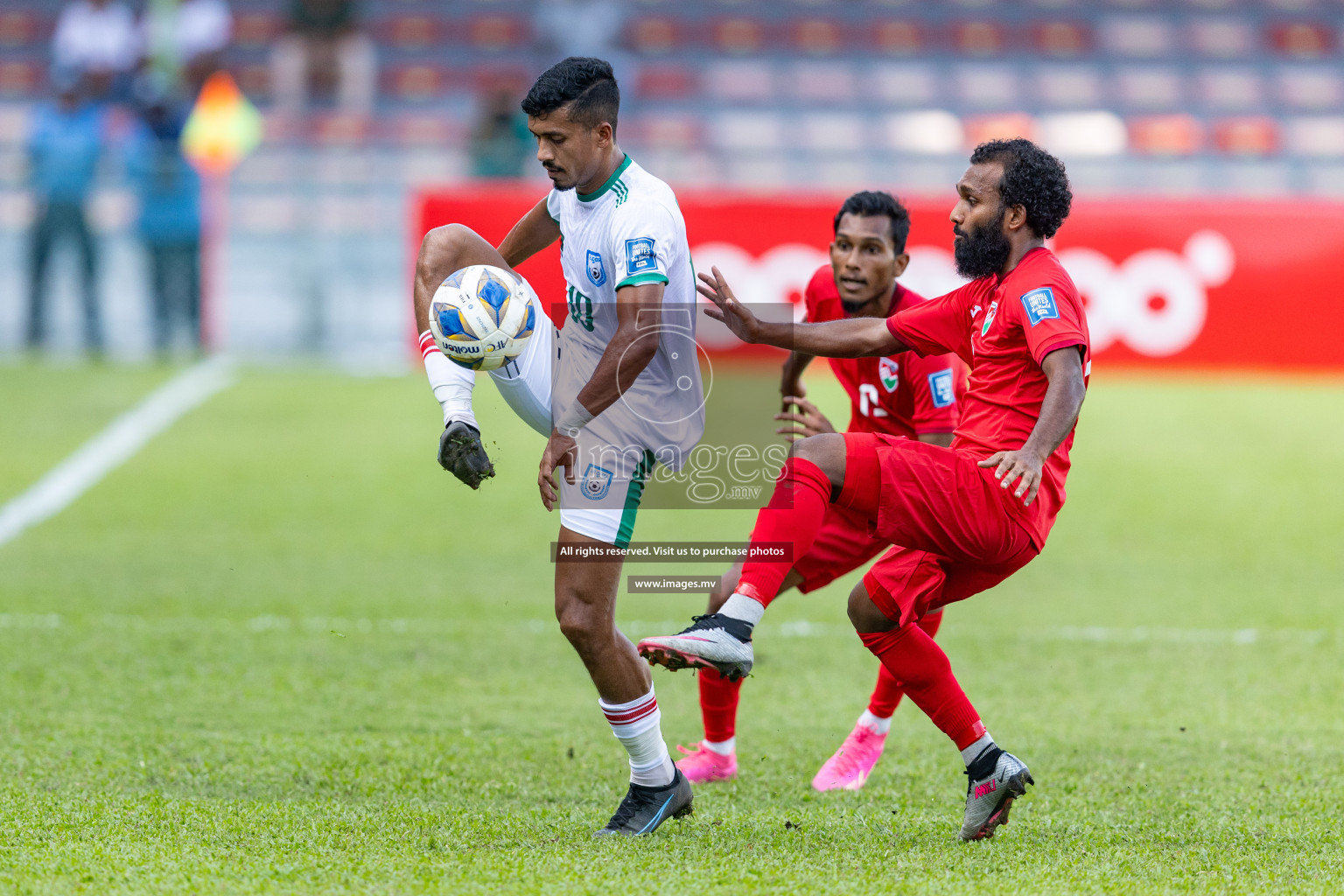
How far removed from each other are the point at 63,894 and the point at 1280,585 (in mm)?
7460

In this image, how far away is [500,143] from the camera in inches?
518

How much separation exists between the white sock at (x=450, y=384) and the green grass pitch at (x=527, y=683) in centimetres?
128

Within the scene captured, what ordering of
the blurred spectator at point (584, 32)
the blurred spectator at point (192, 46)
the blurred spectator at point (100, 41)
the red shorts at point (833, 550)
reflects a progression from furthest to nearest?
the blurred spectator at point (584, 32) → the blurred spectator at point (192, 46) → the blurred spectator at point (100, 41) → the red shorts at point (833, 550)

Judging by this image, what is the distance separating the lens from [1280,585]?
901cm

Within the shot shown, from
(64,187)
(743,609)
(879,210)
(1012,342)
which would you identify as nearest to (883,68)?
(64,187)

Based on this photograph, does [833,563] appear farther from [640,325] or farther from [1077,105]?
[1077,105]

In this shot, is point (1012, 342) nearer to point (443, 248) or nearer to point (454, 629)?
point (443, 248)

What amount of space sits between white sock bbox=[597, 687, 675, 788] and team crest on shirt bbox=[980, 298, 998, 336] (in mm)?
1554

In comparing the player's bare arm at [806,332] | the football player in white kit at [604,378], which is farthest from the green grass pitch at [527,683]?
the player's bare arm at [806,332]

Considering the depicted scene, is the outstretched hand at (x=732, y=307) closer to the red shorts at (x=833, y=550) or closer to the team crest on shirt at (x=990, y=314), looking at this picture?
the team crest on shirt at (x=990, y=314)

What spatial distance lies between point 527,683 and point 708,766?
160 cm

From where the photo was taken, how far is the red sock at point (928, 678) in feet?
15.2

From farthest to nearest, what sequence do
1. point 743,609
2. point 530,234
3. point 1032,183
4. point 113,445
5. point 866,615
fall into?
point 113,445 → point 530,234 → point 866,615 → point 1032,183 → point 743,609

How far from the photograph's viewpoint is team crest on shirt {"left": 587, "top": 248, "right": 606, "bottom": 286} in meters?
4.70
